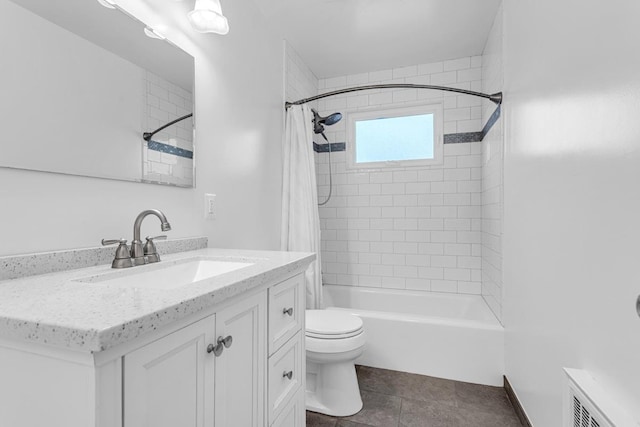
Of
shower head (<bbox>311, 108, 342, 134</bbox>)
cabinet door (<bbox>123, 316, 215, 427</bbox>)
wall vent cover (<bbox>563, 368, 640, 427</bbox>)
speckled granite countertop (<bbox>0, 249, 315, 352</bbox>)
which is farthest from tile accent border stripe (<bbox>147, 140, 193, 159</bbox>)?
wall vent cover (<bbox>563, 368, 640, 427</bbox>)

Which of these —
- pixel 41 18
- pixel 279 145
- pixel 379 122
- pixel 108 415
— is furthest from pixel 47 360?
pixel 379 122

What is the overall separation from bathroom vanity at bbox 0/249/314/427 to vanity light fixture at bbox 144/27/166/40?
93 cm

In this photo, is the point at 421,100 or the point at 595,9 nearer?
the point at 595,9

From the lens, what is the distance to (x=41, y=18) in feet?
3.05

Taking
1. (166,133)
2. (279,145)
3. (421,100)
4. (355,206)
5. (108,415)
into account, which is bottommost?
(108,415)

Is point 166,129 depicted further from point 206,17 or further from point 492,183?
point 492,183

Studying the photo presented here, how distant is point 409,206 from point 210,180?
6.30ft

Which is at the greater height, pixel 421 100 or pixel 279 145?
pixel 421 100

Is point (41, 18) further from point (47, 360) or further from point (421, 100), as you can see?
point (421, 100)

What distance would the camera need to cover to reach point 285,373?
1132mm

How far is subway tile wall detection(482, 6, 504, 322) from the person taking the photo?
207 centimetres

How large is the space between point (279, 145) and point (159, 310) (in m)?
1.95

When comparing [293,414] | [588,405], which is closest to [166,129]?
[293,414]

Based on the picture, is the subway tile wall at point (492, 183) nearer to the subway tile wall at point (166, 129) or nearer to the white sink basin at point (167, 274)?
the white sink basin at point (167, 274)
